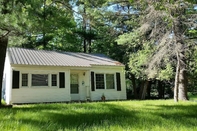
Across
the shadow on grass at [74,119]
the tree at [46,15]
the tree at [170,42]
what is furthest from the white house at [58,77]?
the shadow on grass at [74,119]

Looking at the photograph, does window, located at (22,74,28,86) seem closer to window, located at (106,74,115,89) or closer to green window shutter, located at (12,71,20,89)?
green window shutter, located at (12,71,20,89)

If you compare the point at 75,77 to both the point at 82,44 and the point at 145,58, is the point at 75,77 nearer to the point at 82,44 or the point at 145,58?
the point at 145,58

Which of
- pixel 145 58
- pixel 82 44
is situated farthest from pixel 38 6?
pixel 82 44

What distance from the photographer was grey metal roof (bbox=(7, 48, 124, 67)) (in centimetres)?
1363

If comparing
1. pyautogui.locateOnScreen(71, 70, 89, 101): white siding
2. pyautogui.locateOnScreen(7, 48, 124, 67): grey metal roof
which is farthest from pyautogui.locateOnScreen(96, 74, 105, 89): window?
pyautogui.locateOnScreen(7, 48, 124, 67): grey metal roof

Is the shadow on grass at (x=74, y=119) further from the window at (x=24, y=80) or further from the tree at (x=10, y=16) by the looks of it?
the window at (x=24, y=80)

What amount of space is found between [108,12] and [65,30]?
8.27m

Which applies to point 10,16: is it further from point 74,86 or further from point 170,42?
point 74,86

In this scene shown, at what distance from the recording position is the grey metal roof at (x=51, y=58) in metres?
13.6

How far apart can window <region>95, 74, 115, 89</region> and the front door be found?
1.48 metres

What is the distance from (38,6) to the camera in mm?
6508

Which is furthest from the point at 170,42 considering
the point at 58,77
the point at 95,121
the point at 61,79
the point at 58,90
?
the point at 95,121

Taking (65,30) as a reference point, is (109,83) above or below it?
below

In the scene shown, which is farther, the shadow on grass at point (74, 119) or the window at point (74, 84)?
the window at point (74, 84)
